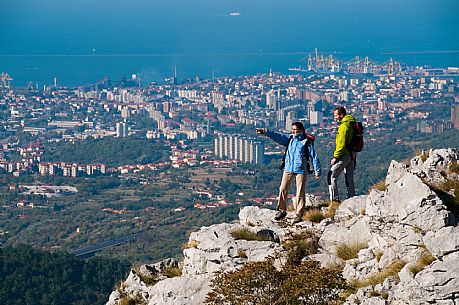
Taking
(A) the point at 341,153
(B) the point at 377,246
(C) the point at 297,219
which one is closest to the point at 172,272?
(C) the point at 297,219

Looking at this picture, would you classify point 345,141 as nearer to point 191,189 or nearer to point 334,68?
point 191,189

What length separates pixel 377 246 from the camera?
8250 millimetres

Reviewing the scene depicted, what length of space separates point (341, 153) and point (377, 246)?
7.58 ft

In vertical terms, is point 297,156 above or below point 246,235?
above

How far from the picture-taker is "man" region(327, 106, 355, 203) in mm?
10281

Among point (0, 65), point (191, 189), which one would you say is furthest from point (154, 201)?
point (0, 65)

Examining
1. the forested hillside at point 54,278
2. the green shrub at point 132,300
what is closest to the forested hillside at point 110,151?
the forested hillside at point 54,278

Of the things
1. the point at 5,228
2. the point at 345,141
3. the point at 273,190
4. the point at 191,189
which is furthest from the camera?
the point at 191,189

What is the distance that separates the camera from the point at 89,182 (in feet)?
216

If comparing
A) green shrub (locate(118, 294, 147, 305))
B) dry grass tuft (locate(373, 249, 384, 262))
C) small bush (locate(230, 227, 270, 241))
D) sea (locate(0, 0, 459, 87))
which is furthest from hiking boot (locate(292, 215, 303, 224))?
sea (locate(0, 0, 459, 87))

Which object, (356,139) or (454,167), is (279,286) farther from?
(356,139)

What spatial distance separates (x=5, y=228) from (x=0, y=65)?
101 metres

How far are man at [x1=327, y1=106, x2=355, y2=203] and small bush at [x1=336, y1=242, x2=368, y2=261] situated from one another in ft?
5.36

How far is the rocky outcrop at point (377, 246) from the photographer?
7191 mm
